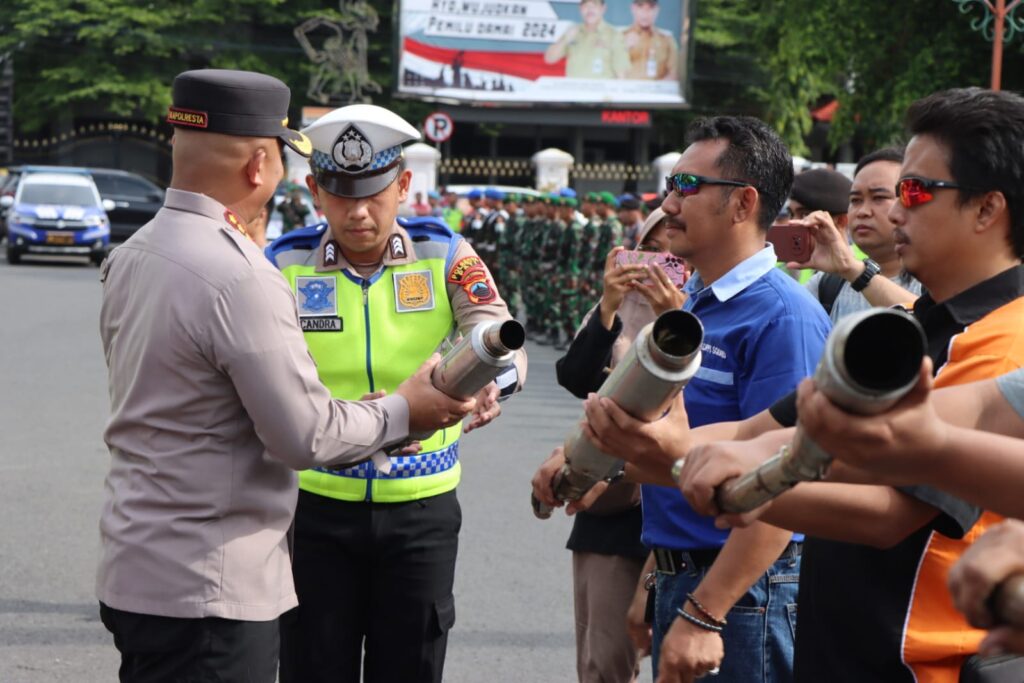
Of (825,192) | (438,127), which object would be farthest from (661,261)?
(438,127)

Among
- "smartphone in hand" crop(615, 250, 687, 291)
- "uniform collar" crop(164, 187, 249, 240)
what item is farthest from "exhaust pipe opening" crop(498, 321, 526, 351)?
"smartphone in hand" crop(615, 250, 687, 291)

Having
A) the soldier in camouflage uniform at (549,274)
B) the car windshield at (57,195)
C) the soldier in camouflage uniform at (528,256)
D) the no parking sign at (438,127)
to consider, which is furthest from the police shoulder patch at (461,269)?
the car windshield at (57,195)

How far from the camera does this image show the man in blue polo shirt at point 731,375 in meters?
3.01

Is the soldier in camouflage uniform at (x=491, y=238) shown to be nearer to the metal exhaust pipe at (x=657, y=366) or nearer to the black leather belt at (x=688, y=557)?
the black leather belt at (x=688, y=557)

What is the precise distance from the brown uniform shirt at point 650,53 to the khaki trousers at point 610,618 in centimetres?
3932

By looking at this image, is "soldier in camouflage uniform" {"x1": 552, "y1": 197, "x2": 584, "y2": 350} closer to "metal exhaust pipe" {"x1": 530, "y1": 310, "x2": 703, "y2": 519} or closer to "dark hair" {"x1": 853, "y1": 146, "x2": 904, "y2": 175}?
"dark hair" {"x1": 853, "y1": 146, "x2": 904, "y2": 175}

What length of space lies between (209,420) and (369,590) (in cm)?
117

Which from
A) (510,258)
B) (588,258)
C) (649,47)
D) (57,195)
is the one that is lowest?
(57,195)

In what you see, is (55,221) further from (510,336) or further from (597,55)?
(510,336)

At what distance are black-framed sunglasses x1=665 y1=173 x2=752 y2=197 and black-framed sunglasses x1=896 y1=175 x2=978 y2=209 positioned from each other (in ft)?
2.83

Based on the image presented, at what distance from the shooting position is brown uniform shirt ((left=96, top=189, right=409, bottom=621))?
2.99 meters

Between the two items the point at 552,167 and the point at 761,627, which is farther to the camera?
the point at 552,167

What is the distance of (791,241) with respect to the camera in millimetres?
4637

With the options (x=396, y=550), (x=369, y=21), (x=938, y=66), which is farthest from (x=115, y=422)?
(x=369, y=21)
